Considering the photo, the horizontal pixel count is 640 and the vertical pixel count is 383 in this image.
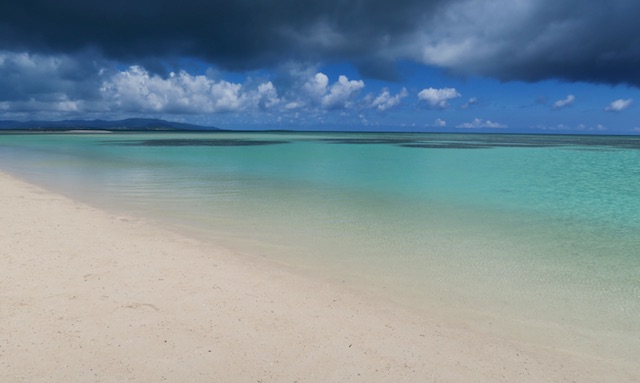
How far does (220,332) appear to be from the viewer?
4152mm

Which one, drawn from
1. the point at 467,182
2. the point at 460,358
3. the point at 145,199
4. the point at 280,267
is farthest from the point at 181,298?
the point at 467,182

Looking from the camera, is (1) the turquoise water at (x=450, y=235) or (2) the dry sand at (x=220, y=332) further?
(1) the turquoise water at (x=450, y=235)

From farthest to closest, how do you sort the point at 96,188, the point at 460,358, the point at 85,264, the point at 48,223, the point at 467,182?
the point at 467,182 → the point at 96,188 → the point at 48,223 → the point at 85,264 → the point at 460,358

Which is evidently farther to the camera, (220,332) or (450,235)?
(450,235)

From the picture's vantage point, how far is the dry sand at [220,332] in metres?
3.56

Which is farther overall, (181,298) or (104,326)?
(181,298)

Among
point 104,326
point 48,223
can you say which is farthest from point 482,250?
point 48,223

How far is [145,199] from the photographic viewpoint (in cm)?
1212

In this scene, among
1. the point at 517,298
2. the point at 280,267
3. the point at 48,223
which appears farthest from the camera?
the point at 48,223

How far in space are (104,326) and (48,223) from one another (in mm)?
5237

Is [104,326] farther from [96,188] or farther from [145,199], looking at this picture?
[96,188]

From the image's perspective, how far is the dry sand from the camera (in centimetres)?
356

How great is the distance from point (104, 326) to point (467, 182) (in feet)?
52.8

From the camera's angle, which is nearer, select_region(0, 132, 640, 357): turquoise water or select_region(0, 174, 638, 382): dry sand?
select_region(0, 174, 638, 382): dry sand
